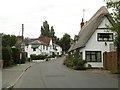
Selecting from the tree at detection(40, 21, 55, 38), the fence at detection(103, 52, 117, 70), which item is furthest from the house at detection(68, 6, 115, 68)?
the tree at detection(40, 21, 55, 38)

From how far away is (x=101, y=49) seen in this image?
44.4 meters

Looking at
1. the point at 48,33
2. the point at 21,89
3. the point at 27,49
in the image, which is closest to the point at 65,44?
the point at 48,33

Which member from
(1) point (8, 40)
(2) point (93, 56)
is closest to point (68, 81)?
(2) point (93, 56)

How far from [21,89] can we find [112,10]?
13.8 meters

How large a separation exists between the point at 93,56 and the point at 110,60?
24.0 feet

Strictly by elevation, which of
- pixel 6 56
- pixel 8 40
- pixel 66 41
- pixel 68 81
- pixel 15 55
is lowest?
pixel 68 81

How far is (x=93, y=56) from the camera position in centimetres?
4456

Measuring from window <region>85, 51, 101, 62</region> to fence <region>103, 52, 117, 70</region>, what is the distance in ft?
7.96

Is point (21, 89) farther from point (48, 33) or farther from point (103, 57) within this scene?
point (48, 33)

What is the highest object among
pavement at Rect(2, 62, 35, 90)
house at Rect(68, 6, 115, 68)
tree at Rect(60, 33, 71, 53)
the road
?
tree at Rect(60, 33, 71, 53)

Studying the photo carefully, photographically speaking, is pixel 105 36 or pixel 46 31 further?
pixel 46 31

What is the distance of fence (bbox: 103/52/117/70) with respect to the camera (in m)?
34.9

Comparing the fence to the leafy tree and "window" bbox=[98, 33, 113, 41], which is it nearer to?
"window" bbox=[98, 33, 113, 41]

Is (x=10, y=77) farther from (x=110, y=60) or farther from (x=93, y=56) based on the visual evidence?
(x=93, y=56)
